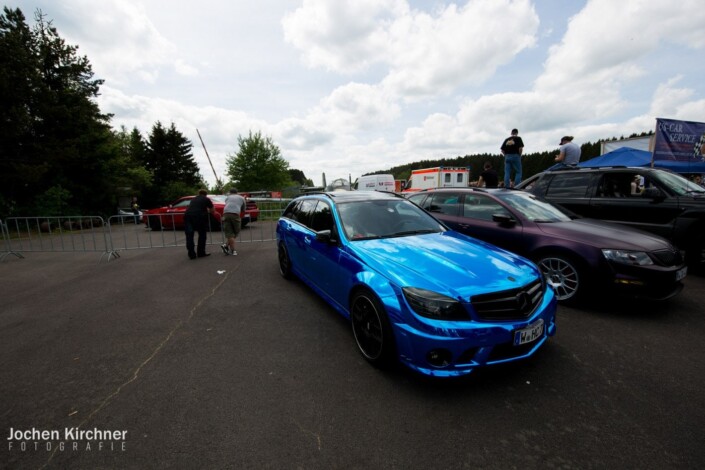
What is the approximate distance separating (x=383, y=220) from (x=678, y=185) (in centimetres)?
548

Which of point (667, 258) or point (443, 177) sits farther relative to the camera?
point (443, 177)

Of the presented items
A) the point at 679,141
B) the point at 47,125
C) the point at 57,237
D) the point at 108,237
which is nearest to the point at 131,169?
the point at 47,125

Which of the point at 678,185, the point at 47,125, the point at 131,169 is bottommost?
the point at 678,185

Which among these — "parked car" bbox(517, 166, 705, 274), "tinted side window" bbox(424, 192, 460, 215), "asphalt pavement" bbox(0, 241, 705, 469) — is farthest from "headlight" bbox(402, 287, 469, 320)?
"parked car" bbox(517, 166, 705, 274)

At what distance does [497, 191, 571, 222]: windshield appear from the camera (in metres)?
4.50

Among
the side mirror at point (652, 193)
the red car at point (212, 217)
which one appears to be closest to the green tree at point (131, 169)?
the red car at point (212, 217)

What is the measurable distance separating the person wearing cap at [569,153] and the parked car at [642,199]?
2.18 meters

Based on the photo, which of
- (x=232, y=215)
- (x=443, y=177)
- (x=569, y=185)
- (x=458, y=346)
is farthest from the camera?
(x=443, y=177)

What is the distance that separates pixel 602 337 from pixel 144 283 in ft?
22.9

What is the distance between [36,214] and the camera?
52.4 feet

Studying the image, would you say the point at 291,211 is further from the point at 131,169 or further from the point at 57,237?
the point at 131,169

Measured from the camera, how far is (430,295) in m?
2.36

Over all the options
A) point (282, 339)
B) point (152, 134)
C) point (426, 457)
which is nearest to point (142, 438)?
point (282, 339)

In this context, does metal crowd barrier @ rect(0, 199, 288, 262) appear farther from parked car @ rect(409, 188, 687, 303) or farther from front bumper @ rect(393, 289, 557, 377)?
front bumper @ rect(393, 289, 557, 377)
